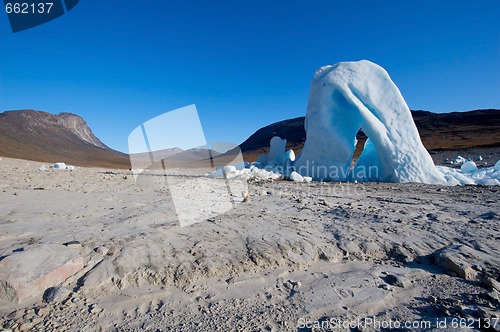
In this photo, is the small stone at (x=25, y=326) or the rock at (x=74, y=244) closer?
the small stone at (x=25, y=326)

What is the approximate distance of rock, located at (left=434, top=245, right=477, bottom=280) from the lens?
8.32ft

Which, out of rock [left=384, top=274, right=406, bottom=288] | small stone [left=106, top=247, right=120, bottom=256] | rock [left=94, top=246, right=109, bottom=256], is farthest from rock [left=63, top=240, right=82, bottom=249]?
rock [left=384, top=274, right=406, bottom=288]

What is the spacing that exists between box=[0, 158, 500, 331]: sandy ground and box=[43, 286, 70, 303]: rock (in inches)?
1.7

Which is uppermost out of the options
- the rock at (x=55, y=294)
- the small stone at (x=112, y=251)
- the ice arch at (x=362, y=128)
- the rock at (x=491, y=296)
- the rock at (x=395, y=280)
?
the ice arch at (x=362, y=128)

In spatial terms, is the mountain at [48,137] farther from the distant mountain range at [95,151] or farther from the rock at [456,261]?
the rock at [456,261]

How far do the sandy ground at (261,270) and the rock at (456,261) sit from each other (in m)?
0.02

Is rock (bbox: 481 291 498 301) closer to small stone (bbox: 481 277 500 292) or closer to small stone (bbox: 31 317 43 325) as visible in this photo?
small stone (bbox: 481 277 500 292)

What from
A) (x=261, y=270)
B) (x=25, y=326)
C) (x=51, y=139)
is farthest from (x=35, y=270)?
(x=51, y=139)

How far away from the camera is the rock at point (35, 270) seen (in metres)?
1.95

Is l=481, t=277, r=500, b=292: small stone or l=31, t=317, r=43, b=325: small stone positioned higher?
l=31, t=317, r=43, b=325: small stone

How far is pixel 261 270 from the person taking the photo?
8.40ft

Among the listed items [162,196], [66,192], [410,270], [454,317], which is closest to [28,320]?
[454,317]

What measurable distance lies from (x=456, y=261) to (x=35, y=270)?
3.59m

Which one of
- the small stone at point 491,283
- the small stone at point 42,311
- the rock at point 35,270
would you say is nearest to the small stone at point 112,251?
the rock at point 35,270
